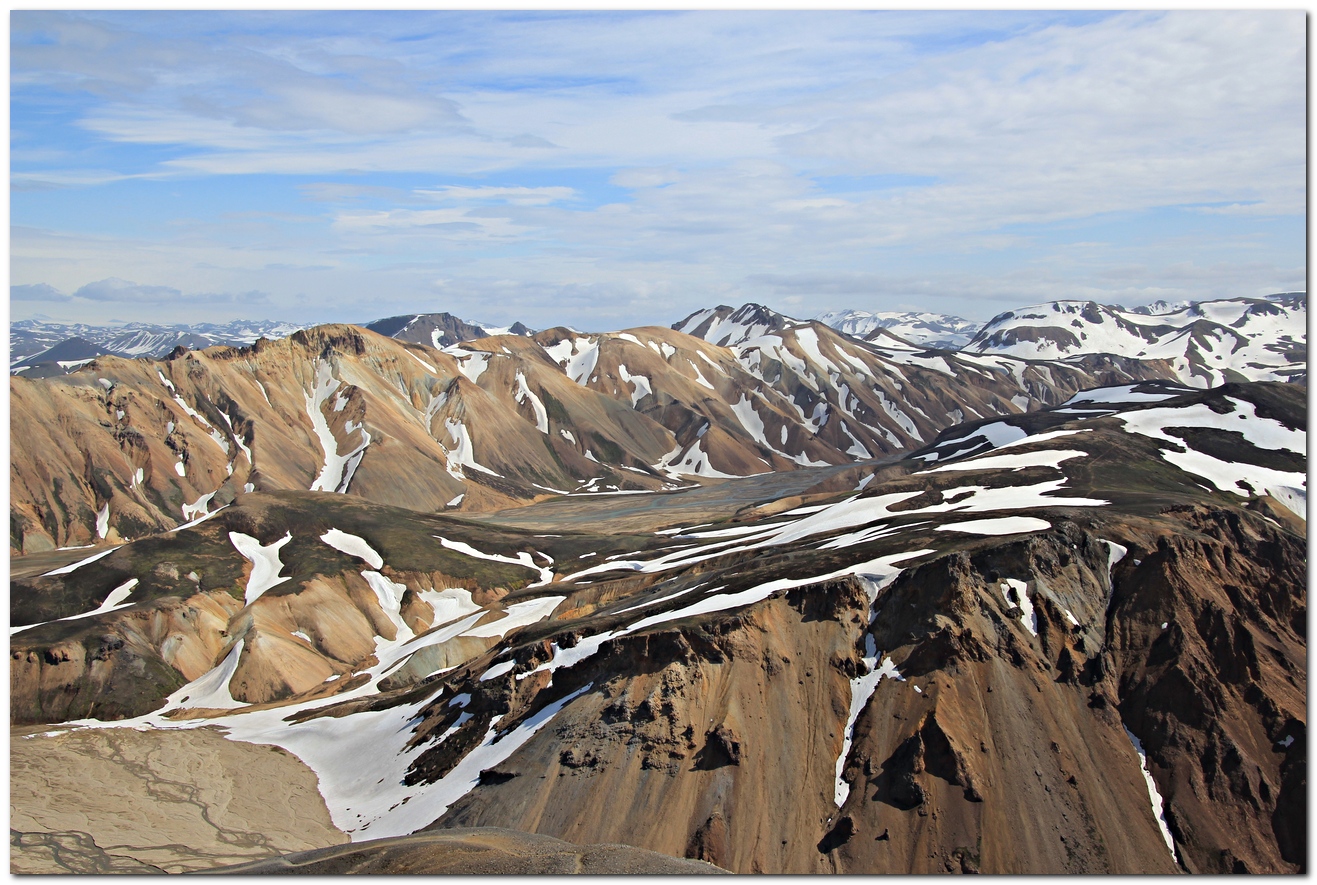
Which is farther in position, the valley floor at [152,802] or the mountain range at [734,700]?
the valley floor at [152,802]

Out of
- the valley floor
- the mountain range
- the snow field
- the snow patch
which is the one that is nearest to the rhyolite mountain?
the mountain range

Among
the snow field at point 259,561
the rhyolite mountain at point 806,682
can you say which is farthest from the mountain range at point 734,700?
the snow field at point 259,561

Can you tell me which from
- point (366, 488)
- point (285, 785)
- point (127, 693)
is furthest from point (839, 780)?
point (366, 488)

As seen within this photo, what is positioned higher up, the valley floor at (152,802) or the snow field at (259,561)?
the snow field at (259,561)

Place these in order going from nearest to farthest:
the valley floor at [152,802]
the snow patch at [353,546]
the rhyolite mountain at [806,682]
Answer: the rhyolite mountain at [806,682]
the valley floor at [152,802]
the snow patch at [353,546]

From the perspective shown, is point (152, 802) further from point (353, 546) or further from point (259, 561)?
point (353, 546)

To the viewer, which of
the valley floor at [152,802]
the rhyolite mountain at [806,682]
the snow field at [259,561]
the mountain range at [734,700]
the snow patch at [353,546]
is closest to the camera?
the mountain range at [734,700]

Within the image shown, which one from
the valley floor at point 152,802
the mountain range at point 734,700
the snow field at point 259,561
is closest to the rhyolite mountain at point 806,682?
the mountain range at point 734,700

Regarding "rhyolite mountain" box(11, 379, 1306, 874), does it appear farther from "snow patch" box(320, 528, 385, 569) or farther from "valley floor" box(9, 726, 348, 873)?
"snow patch" box(320, 528, 385, 569)

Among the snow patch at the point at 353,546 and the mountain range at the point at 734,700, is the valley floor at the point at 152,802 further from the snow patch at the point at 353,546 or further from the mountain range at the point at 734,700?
the snow patch at the point at 353,546

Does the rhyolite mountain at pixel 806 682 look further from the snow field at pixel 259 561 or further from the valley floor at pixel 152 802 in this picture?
the valley floor at pixel 152 802

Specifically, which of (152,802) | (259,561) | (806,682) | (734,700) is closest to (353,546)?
(259,561)

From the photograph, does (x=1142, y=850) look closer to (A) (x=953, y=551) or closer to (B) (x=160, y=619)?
(A) (x=953, y=551)
